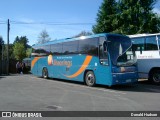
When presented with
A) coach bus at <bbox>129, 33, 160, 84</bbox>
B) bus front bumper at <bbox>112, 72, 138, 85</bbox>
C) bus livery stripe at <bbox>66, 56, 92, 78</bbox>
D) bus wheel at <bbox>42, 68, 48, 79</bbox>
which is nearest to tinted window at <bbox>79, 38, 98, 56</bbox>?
bus livery stripe at <bbox>66, 56, 92, 78</bbox>

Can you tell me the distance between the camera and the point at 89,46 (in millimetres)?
17203

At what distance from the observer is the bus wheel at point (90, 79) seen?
17.0 m

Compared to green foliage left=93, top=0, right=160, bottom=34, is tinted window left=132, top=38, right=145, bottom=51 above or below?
below

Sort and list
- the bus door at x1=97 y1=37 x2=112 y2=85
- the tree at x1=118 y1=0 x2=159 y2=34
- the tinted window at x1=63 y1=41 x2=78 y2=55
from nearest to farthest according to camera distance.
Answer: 1. the bus door at x1=97 y1=37 x2=112 y2=85
2. the tinted window at x1=63 y1=41 x2=78 y2=55
3. the tree at x1=118 y1=0 x2=159 y2=34

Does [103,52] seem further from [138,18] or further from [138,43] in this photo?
[138,18]

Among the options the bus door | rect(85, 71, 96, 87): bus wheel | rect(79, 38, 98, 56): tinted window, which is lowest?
rect(85, 71, 96, 87): bus wheel

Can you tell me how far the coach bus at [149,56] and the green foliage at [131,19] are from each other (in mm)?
15819

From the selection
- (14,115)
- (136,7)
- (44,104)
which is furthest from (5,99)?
(136,7)

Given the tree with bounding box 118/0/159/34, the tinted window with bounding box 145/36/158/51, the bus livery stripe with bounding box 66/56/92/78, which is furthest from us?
the tree with bounding box 118/0/159/34

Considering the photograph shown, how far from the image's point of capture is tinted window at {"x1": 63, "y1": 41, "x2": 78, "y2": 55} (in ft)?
61.6

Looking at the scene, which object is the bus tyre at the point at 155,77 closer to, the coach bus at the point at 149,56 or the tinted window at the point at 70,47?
the coach bus at the point at 149,56

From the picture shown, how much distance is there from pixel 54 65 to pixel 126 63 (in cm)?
731

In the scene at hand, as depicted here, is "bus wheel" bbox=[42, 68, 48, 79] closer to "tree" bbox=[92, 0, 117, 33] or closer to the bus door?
the bus door

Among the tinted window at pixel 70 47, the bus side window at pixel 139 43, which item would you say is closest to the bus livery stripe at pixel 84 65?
the tinted window at pixel 70 47
